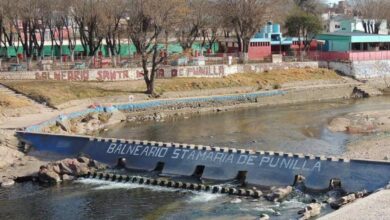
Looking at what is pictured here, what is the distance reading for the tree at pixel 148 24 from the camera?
78312 millimetres

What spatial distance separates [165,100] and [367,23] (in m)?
66.0

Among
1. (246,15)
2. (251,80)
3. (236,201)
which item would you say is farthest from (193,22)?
(236,201)

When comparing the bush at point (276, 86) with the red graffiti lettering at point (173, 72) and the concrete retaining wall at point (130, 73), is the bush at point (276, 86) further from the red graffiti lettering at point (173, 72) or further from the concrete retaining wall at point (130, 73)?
the red graffiti lettering at point (173, 72)

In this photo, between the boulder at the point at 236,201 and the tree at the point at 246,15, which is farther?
the tree at the point at 246,15

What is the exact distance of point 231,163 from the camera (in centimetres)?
4384

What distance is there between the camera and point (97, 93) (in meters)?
75.2

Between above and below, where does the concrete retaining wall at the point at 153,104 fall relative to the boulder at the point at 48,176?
above

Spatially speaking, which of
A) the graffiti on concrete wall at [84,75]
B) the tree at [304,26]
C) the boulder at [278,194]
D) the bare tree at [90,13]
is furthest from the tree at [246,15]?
the boulder at [278,194]

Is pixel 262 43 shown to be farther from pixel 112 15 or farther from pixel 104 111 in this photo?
pixel 104 111

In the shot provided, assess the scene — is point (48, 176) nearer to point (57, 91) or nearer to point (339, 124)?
point (57, 91)

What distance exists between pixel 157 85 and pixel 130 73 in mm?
4870

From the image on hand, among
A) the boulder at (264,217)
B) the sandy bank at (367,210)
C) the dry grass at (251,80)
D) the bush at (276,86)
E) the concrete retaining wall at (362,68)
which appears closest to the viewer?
the sandy bank at (367,210)

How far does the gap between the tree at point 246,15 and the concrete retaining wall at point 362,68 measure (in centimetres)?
1194

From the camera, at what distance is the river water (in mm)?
36834
